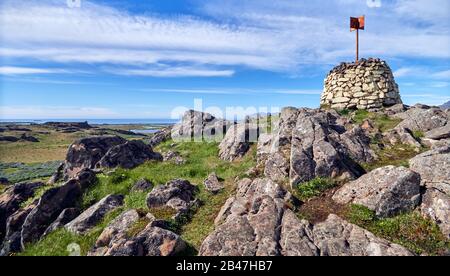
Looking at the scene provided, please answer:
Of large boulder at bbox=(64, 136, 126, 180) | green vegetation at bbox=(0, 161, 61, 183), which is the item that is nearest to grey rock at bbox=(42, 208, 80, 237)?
large boulder at bbox=(64, 136, 126, 180)

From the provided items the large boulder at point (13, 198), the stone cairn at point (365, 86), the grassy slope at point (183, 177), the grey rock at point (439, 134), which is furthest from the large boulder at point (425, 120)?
the large boulder at point (13, 198)

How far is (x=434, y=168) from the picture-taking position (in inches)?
748

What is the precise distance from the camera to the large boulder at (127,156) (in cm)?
3077

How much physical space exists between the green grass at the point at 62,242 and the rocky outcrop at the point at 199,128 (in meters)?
20.6

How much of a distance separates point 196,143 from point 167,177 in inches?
503

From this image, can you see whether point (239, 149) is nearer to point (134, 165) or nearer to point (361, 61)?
point (134, 165)

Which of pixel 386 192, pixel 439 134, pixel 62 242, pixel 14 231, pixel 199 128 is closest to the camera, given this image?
pixel 386 192

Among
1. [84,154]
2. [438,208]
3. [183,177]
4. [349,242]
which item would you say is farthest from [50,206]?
[438,208]

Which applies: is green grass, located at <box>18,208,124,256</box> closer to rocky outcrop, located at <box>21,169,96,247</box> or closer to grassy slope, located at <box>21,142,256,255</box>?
grassy slope, located at <box>21,142,256,255</box>

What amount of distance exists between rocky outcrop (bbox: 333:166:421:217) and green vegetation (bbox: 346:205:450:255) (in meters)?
0.43

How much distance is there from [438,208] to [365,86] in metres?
25.5

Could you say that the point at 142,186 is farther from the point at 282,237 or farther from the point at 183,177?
the point at 282,237

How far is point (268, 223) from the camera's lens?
1594cm

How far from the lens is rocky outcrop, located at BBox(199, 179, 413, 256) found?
13984 mm
